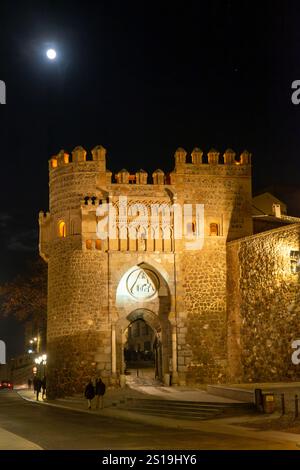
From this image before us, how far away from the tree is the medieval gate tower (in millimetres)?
11963

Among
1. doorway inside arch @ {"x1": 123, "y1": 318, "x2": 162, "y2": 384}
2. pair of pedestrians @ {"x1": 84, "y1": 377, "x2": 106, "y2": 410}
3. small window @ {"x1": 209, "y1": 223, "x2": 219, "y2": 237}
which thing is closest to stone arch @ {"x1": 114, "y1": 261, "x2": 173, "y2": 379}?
doorway inside arch @ {"x1": 123, "y1": 318, "x2": 162, "y2": 384}

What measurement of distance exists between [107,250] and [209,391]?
6937 millimetres

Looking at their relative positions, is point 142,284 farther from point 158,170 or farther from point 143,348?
point 143,348

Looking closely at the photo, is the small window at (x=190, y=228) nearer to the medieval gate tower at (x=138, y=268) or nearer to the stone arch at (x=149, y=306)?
the medieval gate tower at (x=138, y=268)

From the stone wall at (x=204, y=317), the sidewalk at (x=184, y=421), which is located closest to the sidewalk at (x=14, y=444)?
the sidewalk at (x=184, y=421)

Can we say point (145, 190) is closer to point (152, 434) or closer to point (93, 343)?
point (93, 343)

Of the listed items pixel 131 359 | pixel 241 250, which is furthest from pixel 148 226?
pixel 131 359

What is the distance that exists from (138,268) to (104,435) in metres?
14.6

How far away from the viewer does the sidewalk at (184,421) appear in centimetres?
1623

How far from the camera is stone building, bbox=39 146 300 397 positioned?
Result: 96.5 feet

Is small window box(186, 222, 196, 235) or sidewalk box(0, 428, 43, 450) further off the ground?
small window box(186, 222, 196, 235)

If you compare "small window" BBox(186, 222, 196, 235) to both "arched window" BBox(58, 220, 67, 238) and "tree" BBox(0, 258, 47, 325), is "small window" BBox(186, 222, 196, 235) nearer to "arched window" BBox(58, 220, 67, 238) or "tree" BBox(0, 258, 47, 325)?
"arched window" BBox(58, 220, 67, 238)

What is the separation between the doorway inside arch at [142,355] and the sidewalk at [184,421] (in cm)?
318

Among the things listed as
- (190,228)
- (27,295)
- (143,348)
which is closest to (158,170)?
(190,228)
